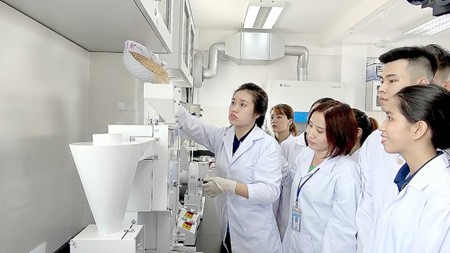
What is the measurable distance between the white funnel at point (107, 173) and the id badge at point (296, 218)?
3.34ft

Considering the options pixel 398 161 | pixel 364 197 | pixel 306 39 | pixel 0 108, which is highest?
pixel 306 39

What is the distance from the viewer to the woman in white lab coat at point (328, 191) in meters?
1.54

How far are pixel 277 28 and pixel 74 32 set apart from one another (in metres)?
4.30

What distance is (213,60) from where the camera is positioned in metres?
5.28

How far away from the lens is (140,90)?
1.87m

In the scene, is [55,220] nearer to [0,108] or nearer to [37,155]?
[37,155]

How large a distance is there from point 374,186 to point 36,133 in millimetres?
1426

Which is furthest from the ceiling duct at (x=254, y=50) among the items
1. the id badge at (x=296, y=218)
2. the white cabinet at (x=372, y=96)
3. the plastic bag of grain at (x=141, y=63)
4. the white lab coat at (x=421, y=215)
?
the white lab coat at (x=421, y=215)

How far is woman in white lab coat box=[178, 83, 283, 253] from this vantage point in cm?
187

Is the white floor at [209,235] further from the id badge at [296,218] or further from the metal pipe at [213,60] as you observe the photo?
the metal pipe at [213,60]

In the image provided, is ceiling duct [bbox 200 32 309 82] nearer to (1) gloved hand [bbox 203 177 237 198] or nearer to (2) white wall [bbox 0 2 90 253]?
(1) gloved hand [bbox 203 177 237 198]

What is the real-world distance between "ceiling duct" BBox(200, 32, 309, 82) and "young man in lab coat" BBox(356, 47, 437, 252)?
347cm

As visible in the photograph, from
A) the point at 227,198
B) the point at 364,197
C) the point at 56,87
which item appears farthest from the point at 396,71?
the point at 56,87

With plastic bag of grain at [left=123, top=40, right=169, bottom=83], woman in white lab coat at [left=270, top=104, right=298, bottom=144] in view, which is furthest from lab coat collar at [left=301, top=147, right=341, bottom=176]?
woman in white lab coat at [left=270, top=104, right=298, bottom=144]
